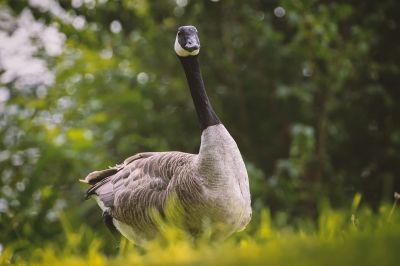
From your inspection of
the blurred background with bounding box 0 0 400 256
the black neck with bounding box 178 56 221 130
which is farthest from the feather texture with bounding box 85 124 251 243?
the blurred background with bounding box 0 0 400 256

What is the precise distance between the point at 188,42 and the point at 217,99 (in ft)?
19.0

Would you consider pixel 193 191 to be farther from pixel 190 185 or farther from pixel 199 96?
pixel 199 96

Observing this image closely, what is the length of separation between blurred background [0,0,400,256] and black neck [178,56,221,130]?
2855 millimetres

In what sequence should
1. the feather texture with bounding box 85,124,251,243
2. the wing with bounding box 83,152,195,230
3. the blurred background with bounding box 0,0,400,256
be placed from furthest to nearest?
the blurred background with bounding box 0,0,400,256 < the wing with bounding box 83,152,195,230 < the feather texture with bounding box 85,124,251,243

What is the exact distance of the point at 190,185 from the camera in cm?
530

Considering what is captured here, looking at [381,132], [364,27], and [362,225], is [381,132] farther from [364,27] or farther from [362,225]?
[362,225]

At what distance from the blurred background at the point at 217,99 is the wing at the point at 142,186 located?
2.40 m

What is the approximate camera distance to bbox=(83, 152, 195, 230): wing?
18.4 ft

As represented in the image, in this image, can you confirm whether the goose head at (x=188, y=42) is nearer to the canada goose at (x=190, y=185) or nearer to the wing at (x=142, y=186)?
the canada goose at (x=190, y=185)

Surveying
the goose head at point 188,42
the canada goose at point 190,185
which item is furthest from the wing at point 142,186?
the goose head at point 188,42

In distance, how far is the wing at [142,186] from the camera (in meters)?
5.59

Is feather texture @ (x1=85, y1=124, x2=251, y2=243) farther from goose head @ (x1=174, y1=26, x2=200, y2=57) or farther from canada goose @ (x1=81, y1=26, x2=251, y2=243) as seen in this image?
goose head @ (x1=174, y1=26, x2=200, y2=57)

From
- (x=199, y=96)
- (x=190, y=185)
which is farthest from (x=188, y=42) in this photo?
(x=190, y=185)

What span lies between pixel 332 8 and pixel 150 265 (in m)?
6.91
